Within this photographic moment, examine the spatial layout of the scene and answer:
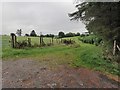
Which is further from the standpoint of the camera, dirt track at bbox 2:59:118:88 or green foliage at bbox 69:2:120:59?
green foliage at bbox 69:2:120:59

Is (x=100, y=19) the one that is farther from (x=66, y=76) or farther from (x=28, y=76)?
(x=28, y=76)

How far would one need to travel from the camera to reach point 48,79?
8578mm

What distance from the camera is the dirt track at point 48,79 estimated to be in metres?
7.87

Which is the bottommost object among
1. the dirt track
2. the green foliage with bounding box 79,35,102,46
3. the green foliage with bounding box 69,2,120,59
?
the dirt track

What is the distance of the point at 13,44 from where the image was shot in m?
20.2

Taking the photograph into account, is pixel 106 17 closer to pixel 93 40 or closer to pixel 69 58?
pixel 69 58

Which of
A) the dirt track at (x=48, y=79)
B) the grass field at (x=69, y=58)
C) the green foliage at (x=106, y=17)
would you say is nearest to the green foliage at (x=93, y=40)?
the grass field at (x=69, y=58)

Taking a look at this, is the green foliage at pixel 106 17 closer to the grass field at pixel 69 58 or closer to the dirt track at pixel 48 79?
the grass field at pixel 69 58

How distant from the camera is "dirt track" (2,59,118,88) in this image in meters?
7.87

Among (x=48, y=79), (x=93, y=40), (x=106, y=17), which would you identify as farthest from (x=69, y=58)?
(x=93, y=40)

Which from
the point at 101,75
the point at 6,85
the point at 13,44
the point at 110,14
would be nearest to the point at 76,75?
the point at 101,75

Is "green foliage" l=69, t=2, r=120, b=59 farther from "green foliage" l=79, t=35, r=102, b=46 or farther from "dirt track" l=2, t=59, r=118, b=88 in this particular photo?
"green foliage" l=79, t=35, r=102, b=46

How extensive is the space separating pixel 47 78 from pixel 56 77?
0.44 metres

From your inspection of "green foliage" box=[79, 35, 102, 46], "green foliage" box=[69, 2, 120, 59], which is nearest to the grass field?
"green foliage" box=[69, 2, 120, 59]
